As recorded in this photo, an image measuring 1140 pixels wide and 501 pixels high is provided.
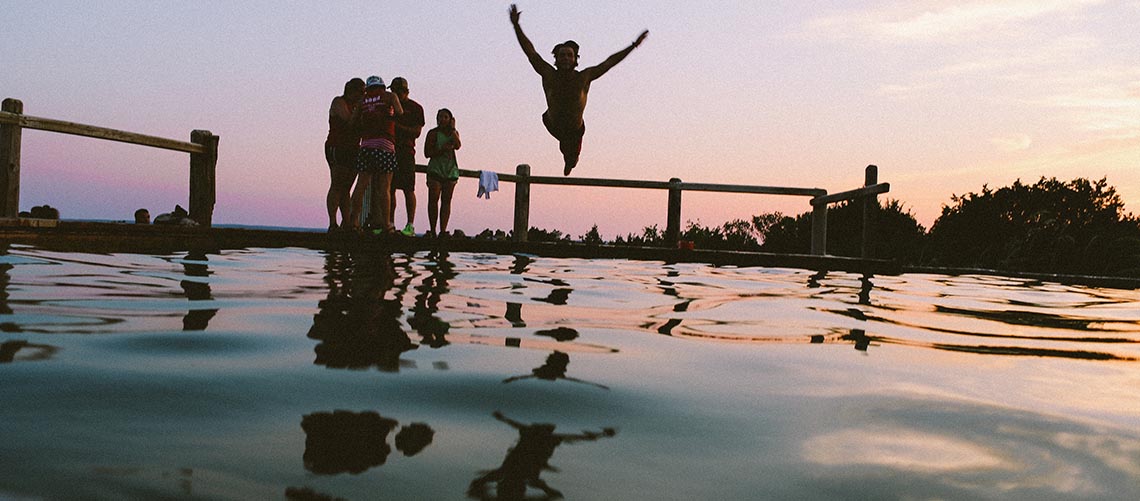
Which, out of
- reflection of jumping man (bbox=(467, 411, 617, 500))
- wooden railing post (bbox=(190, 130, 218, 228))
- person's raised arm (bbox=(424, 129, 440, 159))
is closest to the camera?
reflection of jumping man (bbox=(467, 411, 617, 500))

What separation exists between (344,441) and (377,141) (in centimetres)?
715

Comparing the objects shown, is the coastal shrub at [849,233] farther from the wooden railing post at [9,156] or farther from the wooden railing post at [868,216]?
the wooden railing post at [9,156]

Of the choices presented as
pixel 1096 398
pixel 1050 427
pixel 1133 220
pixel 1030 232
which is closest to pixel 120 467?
pixel 1050 427

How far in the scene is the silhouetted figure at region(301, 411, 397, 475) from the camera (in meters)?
1.21

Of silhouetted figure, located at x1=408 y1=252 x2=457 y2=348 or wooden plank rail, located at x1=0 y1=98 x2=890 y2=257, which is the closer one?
silhouetted figure, located at x1=408 y1=252 x2=457 y2=348

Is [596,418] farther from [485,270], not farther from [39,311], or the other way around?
[485,270]

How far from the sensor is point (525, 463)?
1.29 m

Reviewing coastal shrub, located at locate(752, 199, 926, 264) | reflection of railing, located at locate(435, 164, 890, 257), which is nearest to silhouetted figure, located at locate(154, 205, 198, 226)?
reflection of railing, located at locate(435, 164, 890, 257)

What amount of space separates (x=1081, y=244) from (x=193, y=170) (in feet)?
45.7

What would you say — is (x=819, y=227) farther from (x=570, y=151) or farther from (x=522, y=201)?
(x=570, y=151)

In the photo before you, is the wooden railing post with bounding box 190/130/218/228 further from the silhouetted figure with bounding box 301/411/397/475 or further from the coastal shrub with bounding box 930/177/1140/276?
the coastal shrub with bounding box 930/177/1140/276

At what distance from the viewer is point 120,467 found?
115 cm

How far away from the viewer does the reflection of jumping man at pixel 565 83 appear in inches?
314

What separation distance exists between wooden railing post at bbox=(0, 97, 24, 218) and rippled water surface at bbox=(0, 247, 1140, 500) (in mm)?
6357
